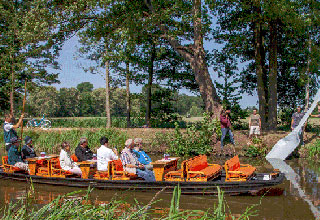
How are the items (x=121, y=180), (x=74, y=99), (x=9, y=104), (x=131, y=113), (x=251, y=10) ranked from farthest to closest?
(x=74, y=99) < (x=9, y=104) < (x=131, y=113) < (x=251, y=10) < (x=121, y=180)

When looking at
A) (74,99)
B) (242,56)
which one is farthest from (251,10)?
(74,99)

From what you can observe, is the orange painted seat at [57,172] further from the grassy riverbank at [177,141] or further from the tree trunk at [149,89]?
the tree trunk at [149,89]

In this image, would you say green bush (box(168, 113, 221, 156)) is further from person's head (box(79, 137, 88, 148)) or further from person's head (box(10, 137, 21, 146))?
person's head (box(10, 137, 21, 146))

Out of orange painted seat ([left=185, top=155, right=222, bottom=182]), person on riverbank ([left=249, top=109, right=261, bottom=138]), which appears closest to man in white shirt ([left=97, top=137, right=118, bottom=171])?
orange painted seat ([left=185, top=155, right=222, bottom=182])

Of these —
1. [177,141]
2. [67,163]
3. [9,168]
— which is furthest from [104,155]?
[177,141]

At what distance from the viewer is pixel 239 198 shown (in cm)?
906

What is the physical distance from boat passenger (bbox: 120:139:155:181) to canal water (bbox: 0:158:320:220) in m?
0.48

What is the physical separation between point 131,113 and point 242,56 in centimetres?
886

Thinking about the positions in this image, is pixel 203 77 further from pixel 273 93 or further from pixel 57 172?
pixel 57 172

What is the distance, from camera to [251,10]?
2144cm

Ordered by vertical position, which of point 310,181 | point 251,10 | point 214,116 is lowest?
point 310,181

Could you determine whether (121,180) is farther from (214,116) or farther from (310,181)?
(214,116)

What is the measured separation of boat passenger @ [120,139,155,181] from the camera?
9875mm

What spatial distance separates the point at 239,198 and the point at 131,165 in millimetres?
2903
